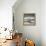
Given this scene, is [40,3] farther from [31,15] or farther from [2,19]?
[2,19]

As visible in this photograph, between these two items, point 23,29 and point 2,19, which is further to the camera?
point 23,29

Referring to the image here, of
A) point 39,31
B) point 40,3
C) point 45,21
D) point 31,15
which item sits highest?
point 40,3

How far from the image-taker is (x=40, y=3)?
536cm

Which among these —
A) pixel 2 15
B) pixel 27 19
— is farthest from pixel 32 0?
pixel 2 15

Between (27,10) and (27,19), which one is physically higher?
(27,10)

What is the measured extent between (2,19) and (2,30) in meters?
0.61

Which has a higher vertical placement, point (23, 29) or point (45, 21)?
point (45, 21)

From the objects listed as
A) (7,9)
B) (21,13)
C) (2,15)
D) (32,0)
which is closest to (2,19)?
(2,15)

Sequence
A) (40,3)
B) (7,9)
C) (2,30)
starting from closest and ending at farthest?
(2,30) < (7,9) < (40,3)

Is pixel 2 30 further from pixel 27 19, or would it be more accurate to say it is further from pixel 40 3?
pixel 40 3

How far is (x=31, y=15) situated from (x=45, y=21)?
114cm

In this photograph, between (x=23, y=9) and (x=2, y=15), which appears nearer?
(x=2, y=15)

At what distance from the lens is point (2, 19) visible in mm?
4359

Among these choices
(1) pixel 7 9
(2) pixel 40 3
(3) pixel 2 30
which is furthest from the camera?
(2) pixel 40 3
